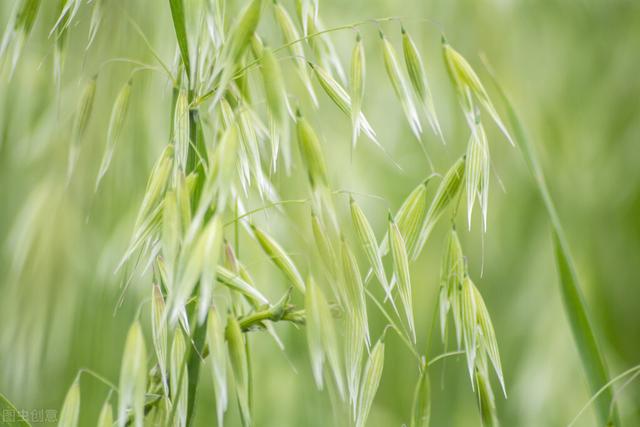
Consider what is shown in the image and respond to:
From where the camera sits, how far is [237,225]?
32 centimetres

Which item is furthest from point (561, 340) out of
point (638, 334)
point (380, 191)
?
point (380, 191)

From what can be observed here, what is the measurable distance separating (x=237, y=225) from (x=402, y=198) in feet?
1.81

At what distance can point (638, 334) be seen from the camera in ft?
2.83

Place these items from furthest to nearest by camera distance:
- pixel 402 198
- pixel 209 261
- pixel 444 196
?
1. pixel 402 198
2. pixel 444 196
3. pixel 209 261

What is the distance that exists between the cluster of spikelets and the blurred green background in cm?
31

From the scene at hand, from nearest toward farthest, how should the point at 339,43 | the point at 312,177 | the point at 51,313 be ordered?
1. the point at 312,177
2. the point at 51,313
3. the point at 339,43

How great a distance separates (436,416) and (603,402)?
0.50 meters

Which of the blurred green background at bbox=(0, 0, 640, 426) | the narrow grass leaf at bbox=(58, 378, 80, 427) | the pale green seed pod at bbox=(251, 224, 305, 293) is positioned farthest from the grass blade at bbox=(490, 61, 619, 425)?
the blurred green background at bbox=(0, 0, 640, 426)

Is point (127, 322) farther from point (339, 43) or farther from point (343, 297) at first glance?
point (343, 297)

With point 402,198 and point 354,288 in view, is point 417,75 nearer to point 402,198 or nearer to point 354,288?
point 354,288

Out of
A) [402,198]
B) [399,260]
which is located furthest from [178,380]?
[402,198]

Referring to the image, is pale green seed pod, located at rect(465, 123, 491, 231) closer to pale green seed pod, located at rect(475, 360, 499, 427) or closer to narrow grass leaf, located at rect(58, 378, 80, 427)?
pale green seed pod, located at rect(475, 360, 499, 427)

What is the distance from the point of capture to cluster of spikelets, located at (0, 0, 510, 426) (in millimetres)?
277

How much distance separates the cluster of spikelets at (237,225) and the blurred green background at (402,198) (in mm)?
312
